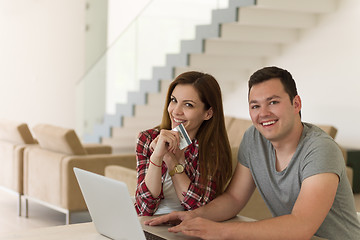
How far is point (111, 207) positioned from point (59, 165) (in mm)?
3175

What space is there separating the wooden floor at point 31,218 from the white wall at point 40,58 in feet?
13.9

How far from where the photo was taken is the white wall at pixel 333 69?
738 centimetres

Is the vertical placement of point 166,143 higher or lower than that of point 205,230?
higher

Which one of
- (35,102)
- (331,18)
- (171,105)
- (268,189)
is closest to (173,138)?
(171,105)

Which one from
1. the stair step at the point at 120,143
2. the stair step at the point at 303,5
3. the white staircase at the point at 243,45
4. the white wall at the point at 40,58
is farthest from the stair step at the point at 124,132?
the stair step at the point at 303,5

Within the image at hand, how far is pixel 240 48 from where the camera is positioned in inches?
318

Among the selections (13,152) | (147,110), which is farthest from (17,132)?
(147,110)

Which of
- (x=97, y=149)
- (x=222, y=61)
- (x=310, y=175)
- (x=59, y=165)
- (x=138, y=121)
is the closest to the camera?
(x=310, y=175)

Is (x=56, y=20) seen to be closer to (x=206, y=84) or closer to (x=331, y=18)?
(x=331, y=18)

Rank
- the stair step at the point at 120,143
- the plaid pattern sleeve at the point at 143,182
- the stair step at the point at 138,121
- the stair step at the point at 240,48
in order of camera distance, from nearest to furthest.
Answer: the plaid pattern sleeve at the point at 143,182, the stair step at the point at 240,48, the stair step at the point at 138,121, the stair step at the point at 120,143

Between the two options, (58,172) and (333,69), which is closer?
(58,172)

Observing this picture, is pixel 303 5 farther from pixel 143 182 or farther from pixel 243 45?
pixel 143 182

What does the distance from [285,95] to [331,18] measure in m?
5.99

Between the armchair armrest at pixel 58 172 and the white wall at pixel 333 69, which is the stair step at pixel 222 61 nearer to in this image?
the white wall at pixel 333 69
